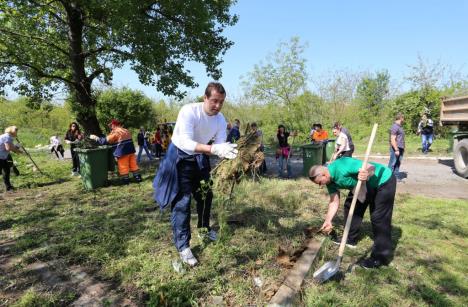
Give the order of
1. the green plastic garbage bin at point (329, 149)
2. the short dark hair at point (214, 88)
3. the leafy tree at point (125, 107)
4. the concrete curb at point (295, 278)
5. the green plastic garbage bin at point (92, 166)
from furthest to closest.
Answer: the leafy tree at point (125, 107)
the green plastic garbage bin at point (329, 149)
the green plastic garbage bin at point (92, 166)
the short dark hair at point (214, 88)
the concrete curb at point (295, 278)

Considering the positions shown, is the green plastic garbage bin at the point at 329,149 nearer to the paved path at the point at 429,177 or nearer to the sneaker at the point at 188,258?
the paved path at the point at 429,177

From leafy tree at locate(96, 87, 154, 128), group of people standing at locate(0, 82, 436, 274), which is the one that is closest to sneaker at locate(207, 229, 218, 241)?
group of people standing at locate(0, 82, 436, 274)

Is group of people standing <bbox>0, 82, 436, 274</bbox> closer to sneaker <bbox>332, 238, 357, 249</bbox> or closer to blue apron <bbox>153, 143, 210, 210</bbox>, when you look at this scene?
blue apron <bbox>153, 143, 210, 210</bbox>

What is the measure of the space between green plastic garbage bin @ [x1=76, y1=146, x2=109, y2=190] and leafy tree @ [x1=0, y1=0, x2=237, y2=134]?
238 centimetres

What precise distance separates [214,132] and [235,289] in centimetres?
158

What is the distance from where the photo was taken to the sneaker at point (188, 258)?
3283 mm

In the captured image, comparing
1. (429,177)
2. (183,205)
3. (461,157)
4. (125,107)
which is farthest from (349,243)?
(125,107)

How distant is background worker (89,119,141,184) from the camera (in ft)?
25.3

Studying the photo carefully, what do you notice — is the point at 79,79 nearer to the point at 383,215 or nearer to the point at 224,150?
the point at 224,150

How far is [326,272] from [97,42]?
994 cm

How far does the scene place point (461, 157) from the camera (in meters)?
8.90

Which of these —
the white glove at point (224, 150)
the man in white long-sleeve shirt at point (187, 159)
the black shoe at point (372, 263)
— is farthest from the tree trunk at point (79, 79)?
the black shoe at point (372, 263)

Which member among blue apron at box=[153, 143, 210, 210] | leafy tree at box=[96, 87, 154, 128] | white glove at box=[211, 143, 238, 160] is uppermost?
leafy tree at box=[96, 87, 154, 128]

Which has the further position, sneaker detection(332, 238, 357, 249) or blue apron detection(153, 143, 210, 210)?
sneaker detection(332, 238, 357, 249)
